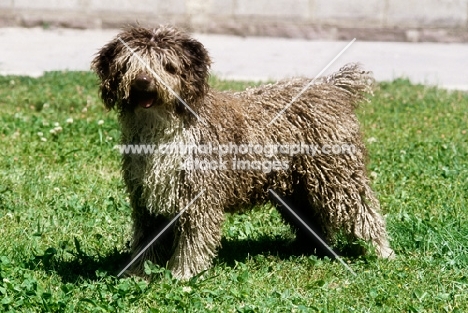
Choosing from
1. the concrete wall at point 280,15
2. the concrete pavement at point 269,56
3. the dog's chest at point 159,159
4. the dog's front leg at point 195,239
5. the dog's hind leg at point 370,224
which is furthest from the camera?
the concrete wall at point 280,15

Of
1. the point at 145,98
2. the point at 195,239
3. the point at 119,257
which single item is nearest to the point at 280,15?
the point at 119,257

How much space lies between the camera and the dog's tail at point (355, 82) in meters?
5.91

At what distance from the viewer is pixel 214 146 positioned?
5.27 m

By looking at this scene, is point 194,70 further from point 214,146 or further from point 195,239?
point 195,239

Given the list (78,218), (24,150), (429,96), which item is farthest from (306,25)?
(78,218)

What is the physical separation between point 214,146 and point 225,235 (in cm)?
120

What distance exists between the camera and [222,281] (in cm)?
534

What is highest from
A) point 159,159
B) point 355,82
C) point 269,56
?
point 355,82

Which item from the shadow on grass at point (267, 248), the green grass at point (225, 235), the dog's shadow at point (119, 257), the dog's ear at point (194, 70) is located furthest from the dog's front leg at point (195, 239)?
the dog's ear at point (194, 70)

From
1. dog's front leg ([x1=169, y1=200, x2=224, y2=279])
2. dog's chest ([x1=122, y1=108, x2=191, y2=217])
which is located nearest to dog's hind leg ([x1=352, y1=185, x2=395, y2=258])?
dog's front leg ([x1=169, y1=200, x2=224, y2=279])

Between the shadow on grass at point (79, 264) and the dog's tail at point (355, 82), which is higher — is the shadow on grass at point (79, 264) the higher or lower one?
the lower one

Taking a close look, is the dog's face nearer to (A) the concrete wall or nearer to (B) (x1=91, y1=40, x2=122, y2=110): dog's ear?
(B) (x1=91, y1=40, x2=122, y2=110): dog's ear

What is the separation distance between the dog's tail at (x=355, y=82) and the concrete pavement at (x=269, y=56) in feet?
16.5

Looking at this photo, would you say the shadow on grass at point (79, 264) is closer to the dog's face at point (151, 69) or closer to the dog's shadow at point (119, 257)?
the dog's shadow at point (119, 257)
